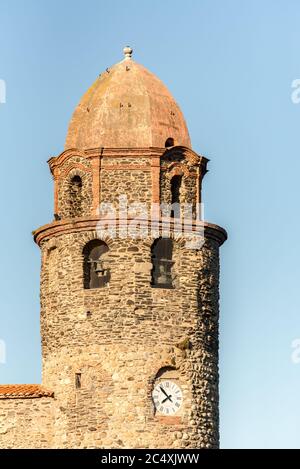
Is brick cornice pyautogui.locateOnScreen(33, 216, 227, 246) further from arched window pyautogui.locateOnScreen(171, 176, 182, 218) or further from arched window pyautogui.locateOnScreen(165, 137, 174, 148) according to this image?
arched window pyautogui.locateOnScreen(165, 137, 174, 148)

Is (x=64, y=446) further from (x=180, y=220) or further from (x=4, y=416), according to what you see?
(x=180, y=220)

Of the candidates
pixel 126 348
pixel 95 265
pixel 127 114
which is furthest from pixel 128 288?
pixel 127 114

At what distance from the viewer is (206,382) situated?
288 ft

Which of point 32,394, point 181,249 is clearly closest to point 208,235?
point 181,249

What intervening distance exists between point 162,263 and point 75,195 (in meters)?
3.53

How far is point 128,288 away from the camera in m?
87.3

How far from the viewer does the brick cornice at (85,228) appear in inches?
3460

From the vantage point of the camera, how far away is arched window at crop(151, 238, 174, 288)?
87.9 metres

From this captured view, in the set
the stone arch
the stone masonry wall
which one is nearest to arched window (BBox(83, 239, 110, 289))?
the stone masonry wall

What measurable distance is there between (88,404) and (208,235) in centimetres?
626

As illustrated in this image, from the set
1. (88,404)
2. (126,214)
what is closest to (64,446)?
(88,404)

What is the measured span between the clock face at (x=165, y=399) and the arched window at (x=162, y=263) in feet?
9.61
